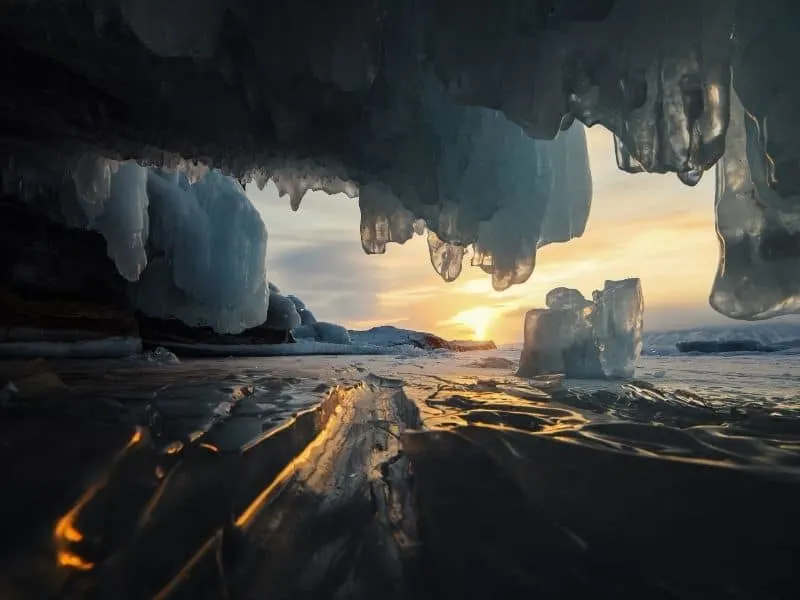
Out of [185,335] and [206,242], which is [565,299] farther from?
[185,335]

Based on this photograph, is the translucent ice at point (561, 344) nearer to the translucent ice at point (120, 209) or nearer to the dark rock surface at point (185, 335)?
the translucent ice at point (120, 209)

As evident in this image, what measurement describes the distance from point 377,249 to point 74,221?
235 inches

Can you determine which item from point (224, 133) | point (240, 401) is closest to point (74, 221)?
point (224, 133)

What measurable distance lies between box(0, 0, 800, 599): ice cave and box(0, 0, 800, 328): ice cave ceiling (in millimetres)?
18

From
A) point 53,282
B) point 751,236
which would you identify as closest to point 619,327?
point 751,236

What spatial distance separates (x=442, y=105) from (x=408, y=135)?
0.54 m

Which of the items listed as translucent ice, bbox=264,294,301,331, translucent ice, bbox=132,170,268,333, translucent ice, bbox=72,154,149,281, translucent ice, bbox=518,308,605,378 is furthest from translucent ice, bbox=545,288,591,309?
translucent ice, bbox=264,294,301,331

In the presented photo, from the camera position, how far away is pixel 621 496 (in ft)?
5.59

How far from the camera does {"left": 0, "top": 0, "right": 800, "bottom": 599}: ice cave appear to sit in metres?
2.05

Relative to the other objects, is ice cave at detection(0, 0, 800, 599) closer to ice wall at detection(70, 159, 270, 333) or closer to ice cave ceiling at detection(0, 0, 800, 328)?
ice cave ceiling at detection(0, 0, 800, 328)

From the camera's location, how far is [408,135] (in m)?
5.72

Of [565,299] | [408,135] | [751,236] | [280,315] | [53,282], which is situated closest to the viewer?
[751,236]

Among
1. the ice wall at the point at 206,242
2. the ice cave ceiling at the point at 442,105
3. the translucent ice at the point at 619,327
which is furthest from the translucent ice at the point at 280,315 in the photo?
the translucent ice at the point at 619,327

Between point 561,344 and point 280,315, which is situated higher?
point 280,315
